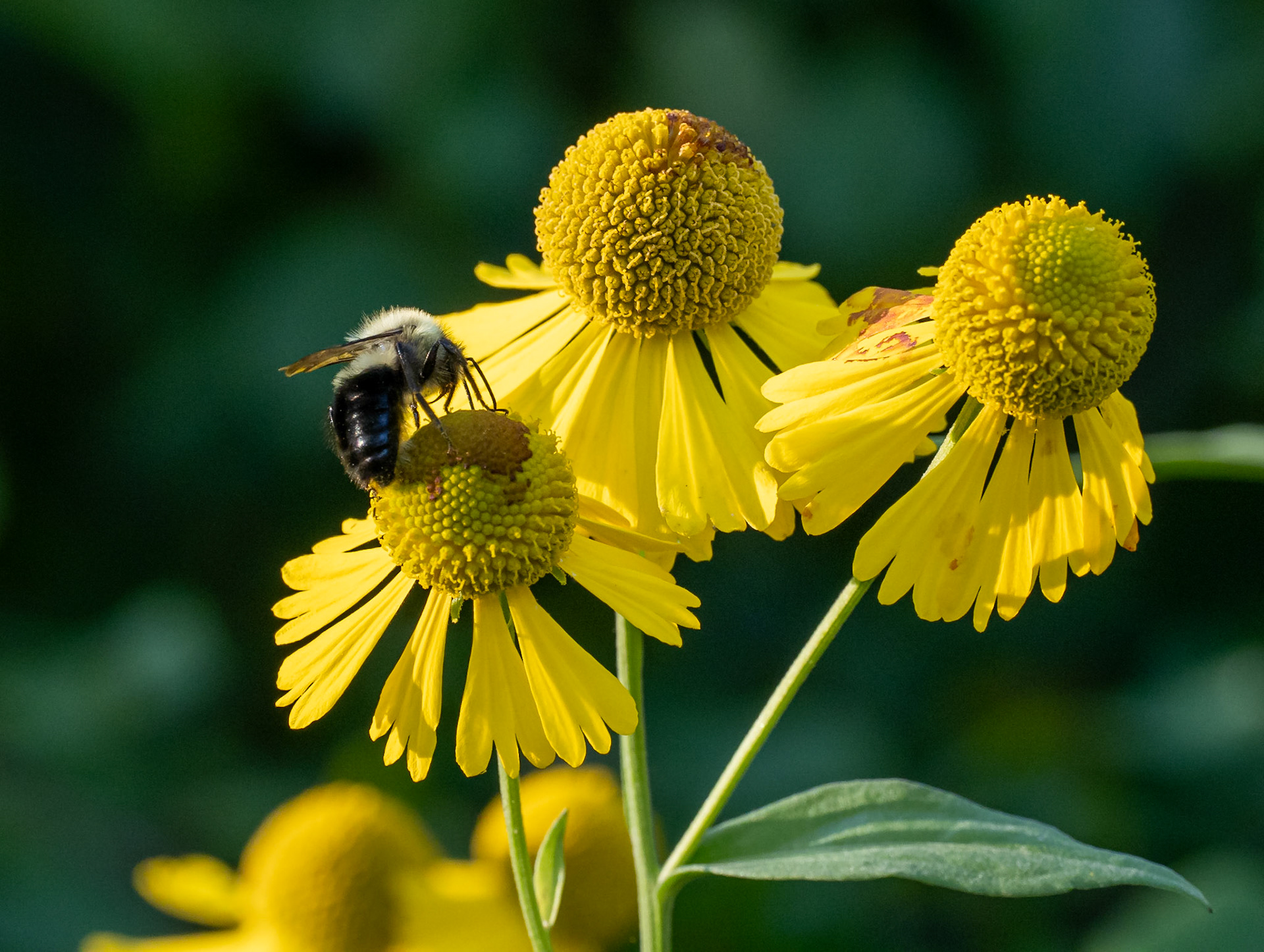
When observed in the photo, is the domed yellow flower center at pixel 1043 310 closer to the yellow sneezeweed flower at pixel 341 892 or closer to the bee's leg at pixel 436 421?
the bee's leg at pixel 436 421

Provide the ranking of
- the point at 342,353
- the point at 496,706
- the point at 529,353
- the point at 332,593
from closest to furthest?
the point at 496,706 < the point at 332,593 < the point at 342,353 < the point at 529,353

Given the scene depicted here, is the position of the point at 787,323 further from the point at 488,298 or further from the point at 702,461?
the point at 488,298

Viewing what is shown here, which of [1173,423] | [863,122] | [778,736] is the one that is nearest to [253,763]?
[778,736]

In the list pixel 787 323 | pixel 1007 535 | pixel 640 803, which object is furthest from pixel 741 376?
pixel 640 803

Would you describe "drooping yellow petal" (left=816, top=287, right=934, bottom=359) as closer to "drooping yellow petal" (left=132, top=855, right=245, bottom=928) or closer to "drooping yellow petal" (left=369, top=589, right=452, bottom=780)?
"drooping yellow petal" (left=369, top=589, right=452, bottom=780)

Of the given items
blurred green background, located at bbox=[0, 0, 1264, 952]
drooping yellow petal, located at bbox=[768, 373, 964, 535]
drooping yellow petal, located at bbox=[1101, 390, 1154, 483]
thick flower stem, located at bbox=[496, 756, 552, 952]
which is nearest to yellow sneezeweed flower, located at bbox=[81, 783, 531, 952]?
blurred green background, located at bbox=[0, 0, 1264, 952]

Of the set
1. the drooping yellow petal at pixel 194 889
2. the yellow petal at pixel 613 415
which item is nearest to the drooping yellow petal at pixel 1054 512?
the yellow petal at pixel 613 415

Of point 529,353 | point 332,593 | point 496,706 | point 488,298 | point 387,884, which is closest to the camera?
point 496,706
